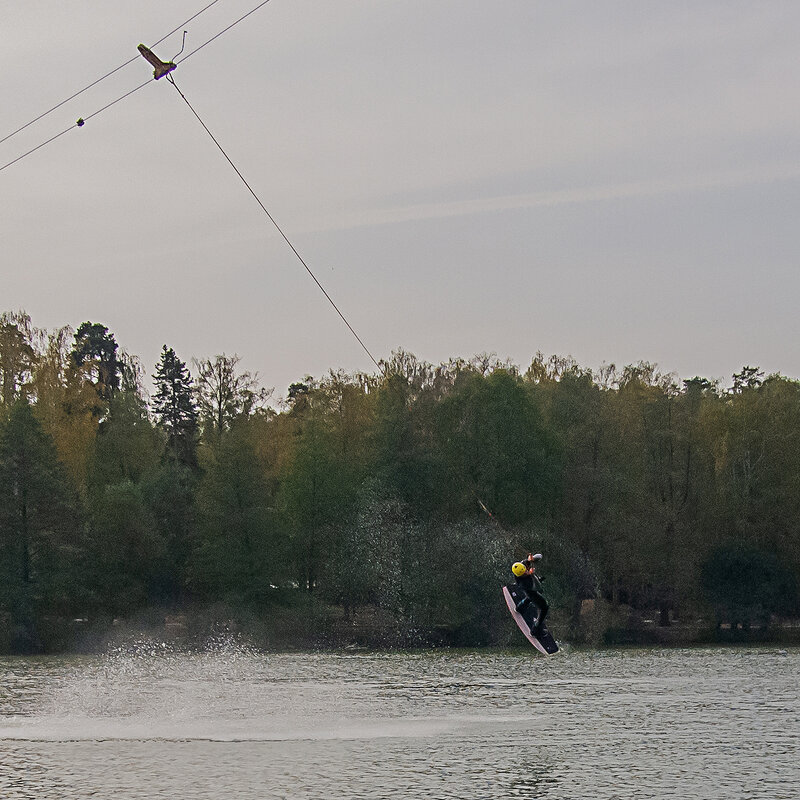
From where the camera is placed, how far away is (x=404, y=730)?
36188 mm

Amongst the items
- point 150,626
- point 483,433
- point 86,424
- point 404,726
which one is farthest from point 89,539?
point 404,726

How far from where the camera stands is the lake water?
29078 mm

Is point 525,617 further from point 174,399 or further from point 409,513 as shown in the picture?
point 174,399

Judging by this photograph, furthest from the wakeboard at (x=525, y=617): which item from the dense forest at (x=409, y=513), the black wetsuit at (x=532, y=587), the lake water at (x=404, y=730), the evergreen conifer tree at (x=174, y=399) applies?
the evergreen conifer tree at (x=174, y=399)

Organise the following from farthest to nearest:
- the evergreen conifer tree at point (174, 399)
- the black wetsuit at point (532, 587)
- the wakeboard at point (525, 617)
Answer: the evergreen conifer tree at point (174, 399) < the wakeboard at point (525, 617) < the black wetsuit at point (532, 587)

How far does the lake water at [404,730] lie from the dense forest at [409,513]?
8.93m

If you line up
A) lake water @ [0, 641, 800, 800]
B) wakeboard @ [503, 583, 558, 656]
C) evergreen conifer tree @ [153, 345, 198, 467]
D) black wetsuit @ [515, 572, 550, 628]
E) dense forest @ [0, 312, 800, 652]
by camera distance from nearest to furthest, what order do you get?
lake water @ [0, 641, 800, 800], black wetsuit @ [515, 572, 550, 628], wakeboard @ [503, 583, 558, 656], dense forest @ [0, 312, 800, 652], evergreen conifer tree @ [153, 345, 198, 467]

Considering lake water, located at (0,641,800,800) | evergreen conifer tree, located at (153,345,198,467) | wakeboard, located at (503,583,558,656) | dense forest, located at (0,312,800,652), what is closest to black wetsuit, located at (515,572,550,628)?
wakeboard, located at (503,583,558,656)

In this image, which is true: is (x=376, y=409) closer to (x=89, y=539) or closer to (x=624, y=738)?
(x=89, y=539)

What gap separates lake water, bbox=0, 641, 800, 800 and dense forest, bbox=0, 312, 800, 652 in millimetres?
8926

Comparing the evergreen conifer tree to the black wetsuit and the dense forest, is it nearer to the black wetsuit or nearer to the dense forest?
the dense forest

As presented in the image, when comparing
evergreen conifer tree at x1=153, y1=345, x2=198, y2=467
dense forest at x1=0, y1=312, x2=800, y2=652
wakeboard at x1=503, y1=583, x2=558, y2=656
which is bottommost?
wakeboard at x1=503, y1=583, x2=558, y2=656

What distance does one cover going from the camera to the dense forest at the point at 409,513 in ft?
212

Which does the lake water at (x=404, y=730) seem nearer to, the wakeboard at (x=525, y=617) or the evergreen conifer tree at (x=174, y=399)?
the wakeboard at (x=525, y=617)
